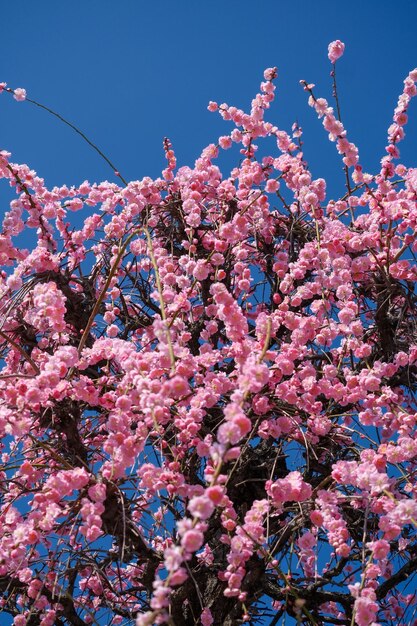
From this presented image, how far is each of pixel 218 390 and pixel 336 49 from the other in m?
2.33

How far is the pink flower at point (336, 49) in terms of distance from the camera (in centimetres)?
432

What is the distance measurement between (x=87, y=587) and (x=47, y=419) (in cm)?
167

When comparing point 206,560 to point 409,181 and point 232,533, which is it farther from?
point 409,181

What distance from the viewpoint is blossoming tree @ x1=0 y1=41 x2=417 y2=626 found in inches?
111

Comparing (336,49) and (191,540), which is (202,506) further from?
(336,49)

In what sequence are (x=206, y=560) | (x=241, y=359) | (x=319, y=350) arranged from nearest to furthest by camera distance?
(x=241, y=359) < (x=206, y=560) < (x=319, y=350)

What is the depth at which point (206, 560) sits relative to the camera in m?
3.59

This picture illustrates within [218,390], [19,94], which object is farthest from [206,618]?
[19,94]

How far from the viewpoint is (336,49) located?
171 inches

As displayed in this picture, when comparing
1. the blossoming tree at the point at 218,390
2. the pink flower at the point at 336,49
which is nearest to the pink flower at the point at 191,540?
the blossoming tree at the point at 218,390

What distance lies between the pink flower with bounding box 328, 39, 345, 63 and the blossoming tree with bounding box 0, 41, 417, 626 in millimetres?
47

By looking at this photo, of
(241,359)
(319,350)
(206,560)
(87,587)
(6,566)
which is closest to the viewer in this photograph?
(6,566)

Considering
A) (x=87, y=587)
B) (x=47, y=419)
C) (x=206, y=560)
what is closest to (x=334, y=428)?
(x=206, y=560)

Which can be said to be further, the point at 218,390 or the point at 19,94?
the point at 19,94
